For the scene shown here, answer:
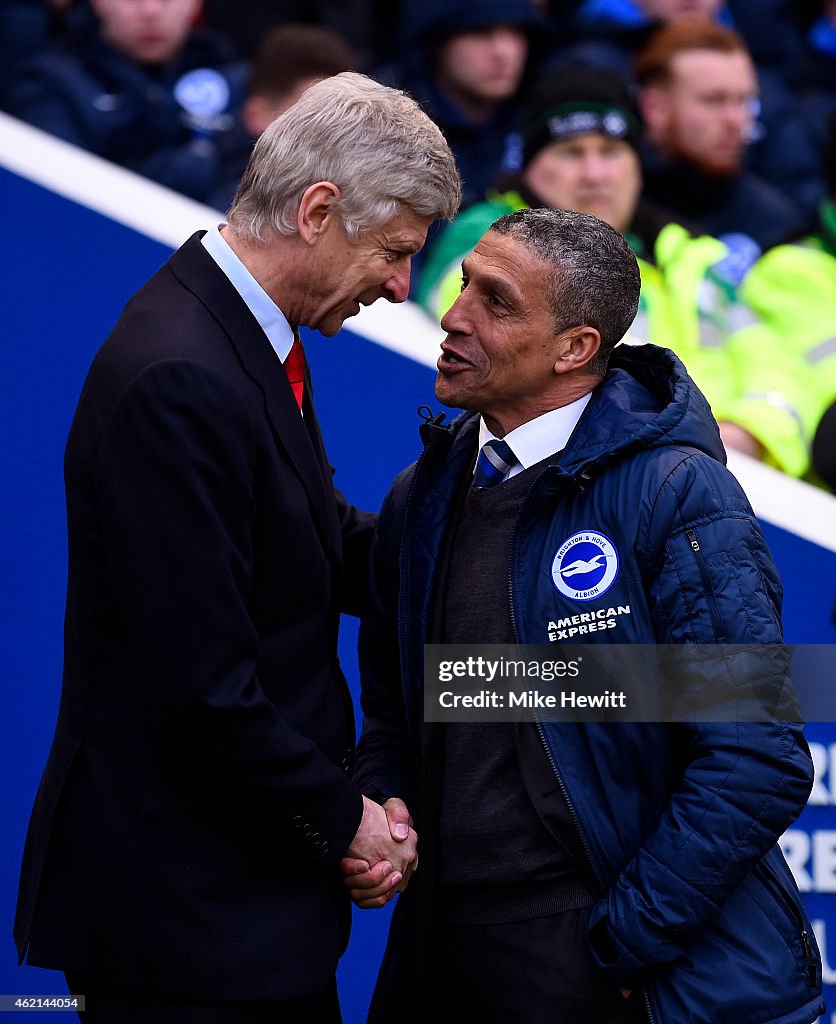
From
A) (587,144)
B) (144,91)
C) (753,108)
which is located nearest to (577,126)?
(587,144)

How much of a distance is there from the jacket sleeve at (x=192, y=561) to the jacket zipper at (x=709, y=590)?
2.01ft

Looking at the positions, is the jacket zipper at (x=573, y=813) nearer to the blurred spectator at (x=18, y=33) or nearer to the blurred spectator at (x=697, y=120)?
the blurred spectator at (x=697, y=120)

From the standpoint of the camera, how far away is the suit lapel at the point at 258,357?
2.13 meters

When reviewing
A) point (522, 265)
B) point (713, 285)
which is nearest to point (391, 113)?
point (522, 265)

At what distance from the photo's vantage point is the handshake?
2.20 meters

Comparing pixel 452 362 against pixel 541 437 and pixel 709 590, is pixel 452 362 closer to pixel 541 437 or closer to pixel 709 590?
pixel 541 437

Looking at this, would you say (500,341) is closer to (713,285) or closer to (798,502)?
(798,502)

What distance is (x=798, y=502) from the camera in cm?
333

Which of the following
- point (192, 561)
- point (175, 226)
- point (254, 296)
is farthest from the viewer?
point (175, 226)

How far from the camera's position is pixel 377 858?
7.25 ft

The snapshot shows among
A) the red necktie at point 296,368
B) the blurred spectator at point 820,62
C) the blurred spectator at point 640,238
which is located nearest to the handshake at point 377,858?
the red necktie at point 296,368

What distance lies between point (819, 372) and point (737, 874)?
2344 millimetres

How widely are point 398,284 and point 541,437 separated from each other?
324 mm

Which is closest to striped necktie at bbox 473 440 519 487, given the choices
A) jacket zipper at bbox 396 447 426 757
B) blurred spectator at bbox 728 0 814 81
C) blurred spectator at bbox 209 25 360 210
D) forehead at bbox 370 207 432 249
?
jacket zipper at bbox 396 447 426 757
